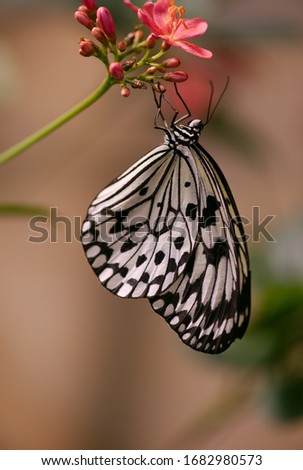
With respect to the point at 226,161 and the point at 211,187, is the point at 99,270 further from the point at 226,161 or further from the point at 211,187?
the point at 226,161

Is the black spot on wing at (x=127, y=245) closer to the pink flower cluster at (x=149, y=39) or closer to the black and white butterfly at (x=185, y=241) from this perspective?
the black and white butterfly at (x=185, y=241)

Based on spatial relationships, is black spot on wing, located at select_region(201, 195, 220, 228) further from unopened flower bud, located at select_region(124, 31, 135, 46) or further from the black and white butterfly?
unopened flower bud, located at select_region(124, 31, 135, 46)

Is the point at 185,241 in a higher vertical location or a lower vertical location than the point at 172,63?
lower

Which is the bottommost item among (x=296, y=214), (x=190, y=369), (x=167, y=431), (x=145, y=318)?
(x=167, y=431)

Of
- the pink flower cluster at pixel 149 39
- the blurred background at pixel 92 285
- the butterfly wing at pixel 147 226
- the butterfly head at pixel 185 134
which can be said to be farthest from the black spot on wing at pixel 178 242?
the blurred background at pixel 92 285

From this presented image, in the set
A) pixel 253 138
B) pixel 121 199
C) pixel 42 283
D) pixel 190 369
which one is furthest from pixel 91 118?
pixel 121 199

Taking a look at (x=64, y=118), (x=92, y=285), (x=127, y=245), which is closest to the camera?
(x=64, y=118)

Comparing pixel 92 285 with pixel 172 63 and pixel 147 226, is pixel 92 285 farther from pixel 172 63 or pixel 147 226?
pixel 172 63

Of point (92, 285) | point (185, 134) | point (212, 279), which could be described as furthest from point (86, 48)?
point (92, 285)
